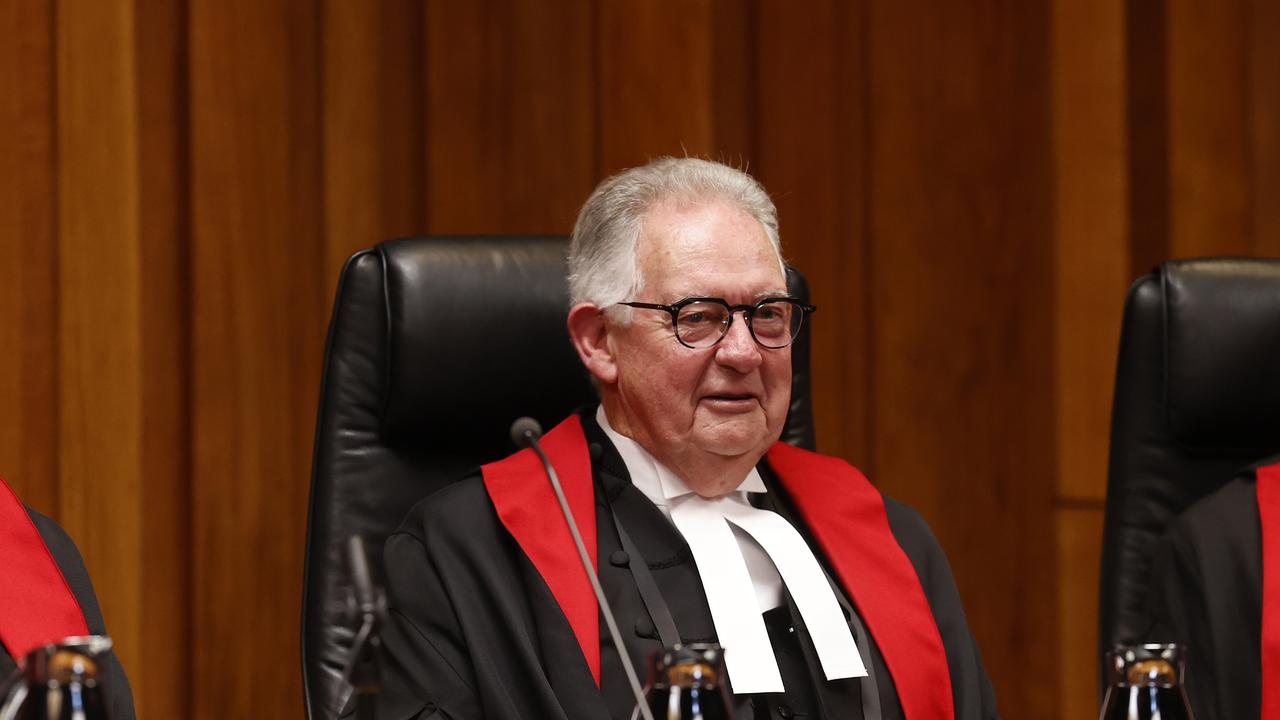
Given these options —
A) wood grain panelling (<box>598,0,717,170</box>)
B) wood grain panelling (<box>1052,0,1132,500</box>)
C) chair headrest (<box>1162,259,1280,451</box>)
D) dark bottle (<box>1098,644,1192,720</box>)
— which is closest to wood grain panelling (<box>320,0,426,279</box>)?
wood grain panelling (<box>598,0,717,170</box>)

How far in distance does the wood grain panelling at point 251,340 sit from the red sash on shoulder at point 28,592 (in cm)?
76

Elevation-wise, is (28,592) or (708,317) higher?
(708,317)

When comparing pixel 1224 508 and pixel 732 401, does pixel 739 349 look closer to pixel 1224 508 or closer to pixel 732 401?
pixel 732 401

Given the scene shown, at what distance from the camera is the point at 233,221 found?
8.09 feet

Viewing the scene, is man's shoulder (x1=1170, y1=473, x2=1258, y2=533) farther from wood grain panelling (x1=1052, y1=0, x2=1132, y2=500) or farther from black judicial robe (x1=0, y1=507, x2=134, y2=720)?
black judicial robe (x1=0, y1=507, x2=134, y2=720)

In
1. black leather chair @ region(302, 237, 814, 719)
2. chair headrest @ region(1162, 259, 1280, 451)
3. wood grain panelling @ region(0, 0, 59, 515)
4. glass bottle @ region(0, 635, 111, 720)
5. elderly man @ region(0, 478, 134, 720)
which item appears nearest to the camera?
glass bottle @ region(0, 635, 111, 720)

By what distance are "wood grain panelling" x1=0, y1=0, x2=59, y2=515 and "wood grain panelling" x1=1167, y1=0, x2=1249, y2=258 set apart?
2.15 m

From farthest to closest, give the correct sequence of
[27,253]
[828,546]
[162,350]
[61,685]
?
[162,350] → [27,253] → [828,546] → [61,685]

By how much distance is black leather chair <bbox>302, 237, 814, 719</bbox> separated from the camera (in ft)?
6.31

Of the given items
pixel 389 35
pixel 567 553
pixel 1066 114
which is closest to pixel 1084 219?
pixel 1066 114

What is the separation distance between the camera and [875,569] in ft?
6.31

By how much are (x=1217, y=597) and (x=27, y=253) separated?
74.2 inches

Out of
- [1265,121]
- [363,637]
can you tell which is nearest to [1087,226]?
[1265,121]

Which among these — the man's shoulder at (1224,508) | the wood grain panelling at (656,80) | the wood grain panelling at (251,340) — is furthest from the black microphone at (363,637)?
the wood grain panelling at (656,80)
